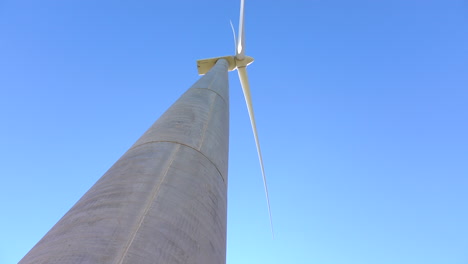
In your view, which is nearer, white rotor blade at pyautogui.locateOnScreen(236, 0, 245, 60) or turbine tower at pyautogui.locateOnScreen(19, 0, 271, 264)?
turbine tower at pyautogui.locateOnScreen(19, 0, 271, 264)

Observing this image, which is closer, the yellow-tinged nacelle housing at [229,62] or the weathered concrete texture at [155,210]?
the weathered concrete texture at [155,210]

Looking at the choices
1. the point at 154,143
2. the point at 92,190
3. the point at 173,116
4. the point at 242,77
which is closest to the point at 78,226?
the point at 92,190

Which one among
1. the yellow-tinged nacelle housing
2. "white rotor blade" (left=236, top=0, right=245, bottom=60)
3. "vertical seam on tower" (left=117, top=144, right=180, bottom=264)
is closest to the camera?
"vertical seam on tower" (left=117, top=144, right=180, bottom=264)

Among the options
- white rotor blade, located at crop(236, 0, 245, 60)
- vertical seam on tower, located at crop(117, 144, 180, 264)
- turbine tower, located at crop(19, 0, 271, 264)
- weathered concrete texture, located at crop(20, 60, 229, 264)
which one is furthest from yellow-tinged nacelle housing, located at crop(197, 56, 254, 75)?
vertical seam on tower, located at crop(117, 144, 180, 264)

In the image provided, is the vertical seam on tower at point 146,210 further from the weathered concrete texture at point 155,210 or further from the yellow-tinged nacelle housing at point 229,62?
the yellow-tinged nacelle housing at point 229,62

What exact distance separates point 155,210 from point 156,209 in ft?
0.06

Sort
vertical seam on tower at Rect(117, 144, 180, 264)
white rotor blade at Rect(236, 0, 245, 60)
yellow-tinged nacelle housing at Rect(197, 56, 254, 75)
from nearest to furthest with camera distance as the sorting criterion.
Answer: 1. vertical seam on tower at Rect(117, 144, 180, 264)
2. yellow-tinged nacelle housing at Rect(197, 56, 254, 75)
3. white rotor blade at Rect(236, 0, 245, 60)

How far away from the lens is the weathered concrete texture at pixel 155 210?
2393 millimetres

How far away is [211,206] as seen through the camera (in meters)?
3.39

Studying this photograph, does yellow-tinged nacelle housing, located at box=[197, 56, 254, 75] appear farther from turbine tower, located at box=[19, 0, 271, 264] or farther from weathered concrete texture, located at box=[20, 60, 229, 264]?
weathered concrete texture, located at box=[20, 60, 229, 264]

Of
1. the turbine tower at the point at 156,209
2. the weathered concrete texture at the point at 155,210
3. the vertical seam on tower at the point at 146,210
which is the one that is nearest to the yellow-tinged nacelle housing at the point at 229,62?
the turbine tower at the point at 156,209

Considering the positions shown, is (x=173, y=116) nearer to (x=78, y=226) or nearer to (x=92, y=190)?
(x=92, y=190)

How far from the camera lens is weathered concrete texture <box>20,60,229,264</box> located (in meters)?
2.39

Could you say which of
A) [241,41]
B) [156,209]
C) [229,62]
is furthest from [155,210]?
[229,62]
